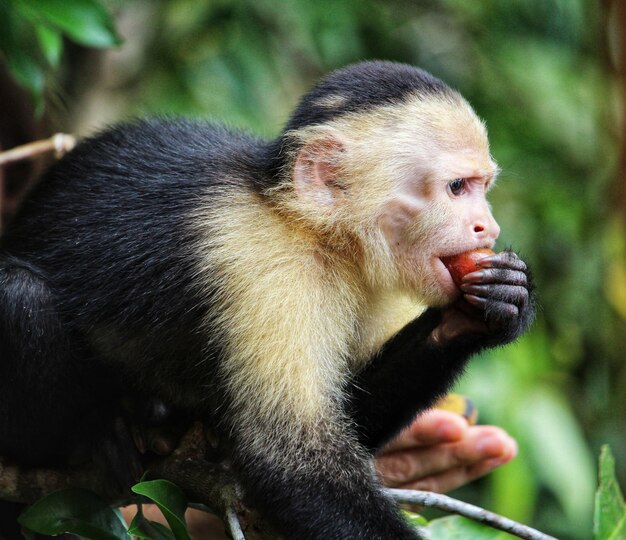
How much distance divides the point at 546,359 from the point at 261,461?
11.7 ft

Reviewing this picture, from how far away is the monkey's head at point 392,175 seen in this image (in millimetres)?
2336

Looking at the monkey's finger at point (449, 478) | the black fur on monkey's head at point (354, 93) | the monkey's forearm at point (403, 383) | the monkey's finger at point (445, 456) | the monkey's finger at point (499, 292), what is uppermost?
the black fur on monkey's head at point (354, 93)

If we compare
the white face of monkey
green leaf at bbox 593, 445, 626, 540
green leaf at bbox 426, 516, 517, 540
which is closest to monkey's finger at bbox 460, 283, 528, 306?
the white face of monkey

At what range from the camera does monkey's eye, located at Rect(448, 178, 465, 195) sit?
235 cm

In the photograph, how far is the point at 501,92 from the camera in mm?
6094

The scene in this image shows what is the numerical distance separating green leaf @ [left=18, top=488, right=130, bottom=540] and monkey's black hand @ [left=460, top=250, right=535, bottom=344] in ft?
3.34

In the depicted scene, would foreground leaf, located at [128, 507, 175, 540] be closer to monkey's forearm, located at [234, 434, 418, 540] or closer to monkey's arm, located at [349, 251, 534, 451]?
monkey's forearm, located at [234, 434, 418, 540]

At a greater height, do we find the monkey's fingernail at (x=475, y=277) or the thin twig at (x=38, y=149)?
the thin twig at (x=38, y=149)

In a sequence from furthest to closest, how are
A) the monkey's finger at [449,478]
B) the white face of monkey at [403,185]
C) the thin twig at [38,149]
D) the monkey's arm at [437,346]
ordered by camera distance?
the monkey's finger at [449,478] < the thin twig at [38,149] < the white face of monkey at [403,185] < the monkey's arm at [437,346]

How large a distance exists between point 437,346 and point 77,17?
1.33 m

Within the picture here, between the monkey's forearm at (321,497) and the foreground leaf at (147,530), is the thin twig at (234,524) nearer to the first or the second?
the monkey's forearm at (321,497)

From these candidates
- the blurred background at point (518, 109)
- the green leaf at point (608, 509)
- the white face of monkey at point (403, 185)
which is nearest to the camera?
the green leaf at point (608, 509)

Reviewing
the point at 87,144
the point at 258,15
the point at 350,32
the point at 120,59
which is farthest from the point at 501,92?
the point at 87,144

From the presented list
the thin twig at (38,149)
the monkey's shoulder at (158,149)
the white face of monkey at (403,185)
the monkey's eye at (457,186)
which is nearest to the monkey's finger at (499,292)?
the white face of monkey at (403,185)
